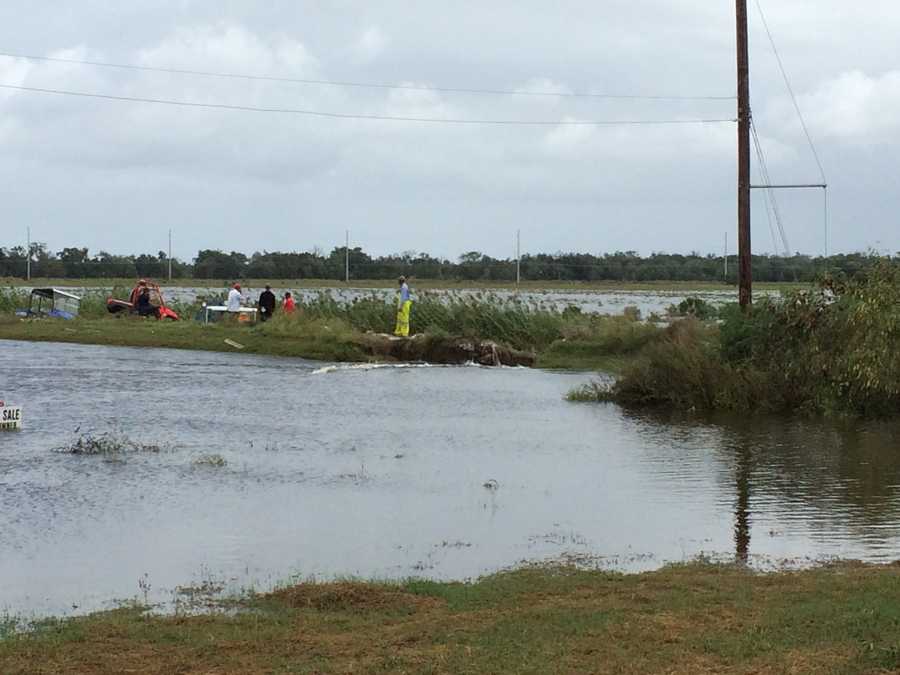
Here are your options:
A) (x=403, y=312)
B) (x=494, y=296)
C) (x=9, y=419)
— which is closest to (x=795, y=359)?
(x=9, y=419)

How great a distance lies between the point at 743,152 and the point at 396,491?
52.2ft

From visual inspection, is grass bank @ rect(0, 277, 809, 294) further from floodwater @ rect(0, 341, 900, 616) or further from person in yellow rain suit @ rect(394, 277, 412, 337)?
floodwater @ rect(0, 341, 900, 616)

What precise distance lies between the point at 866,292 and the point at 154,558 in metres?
15.9

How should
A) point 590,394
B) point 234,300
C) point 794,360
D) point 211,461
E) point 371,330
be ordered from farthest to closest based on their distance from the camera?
point 234,300
point 371,330
point 590,394
point 794,360
point 211,461

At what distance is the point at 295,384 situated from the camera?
31.0 m

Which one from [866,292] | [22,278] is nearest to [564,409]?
[866,292]

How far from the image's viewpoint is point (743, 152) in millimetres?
29078

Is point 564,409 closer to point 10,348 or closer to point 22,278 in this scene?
point 10,348

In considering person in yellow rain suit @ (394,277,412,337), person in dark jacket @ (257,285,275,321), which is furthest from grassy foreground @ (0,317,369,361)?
person in yellow rain suit @ (394,277,412,337)

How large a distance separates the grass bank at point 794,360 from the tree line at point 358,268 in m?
64.8

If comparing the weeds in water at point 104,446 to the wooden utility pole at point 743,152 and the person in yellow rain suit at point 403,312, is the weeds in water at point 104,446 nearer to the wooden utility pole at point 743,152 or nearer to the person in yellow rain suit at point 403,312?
the wooden utility pole at point 743,152

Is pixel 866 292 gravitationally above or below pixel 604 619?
above

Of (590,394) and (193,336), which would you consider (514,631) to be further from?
(193,336)

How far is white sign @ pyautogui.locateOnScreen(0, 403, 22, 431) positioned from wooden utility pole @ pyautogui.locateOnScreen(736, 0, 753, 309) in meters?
15.5
